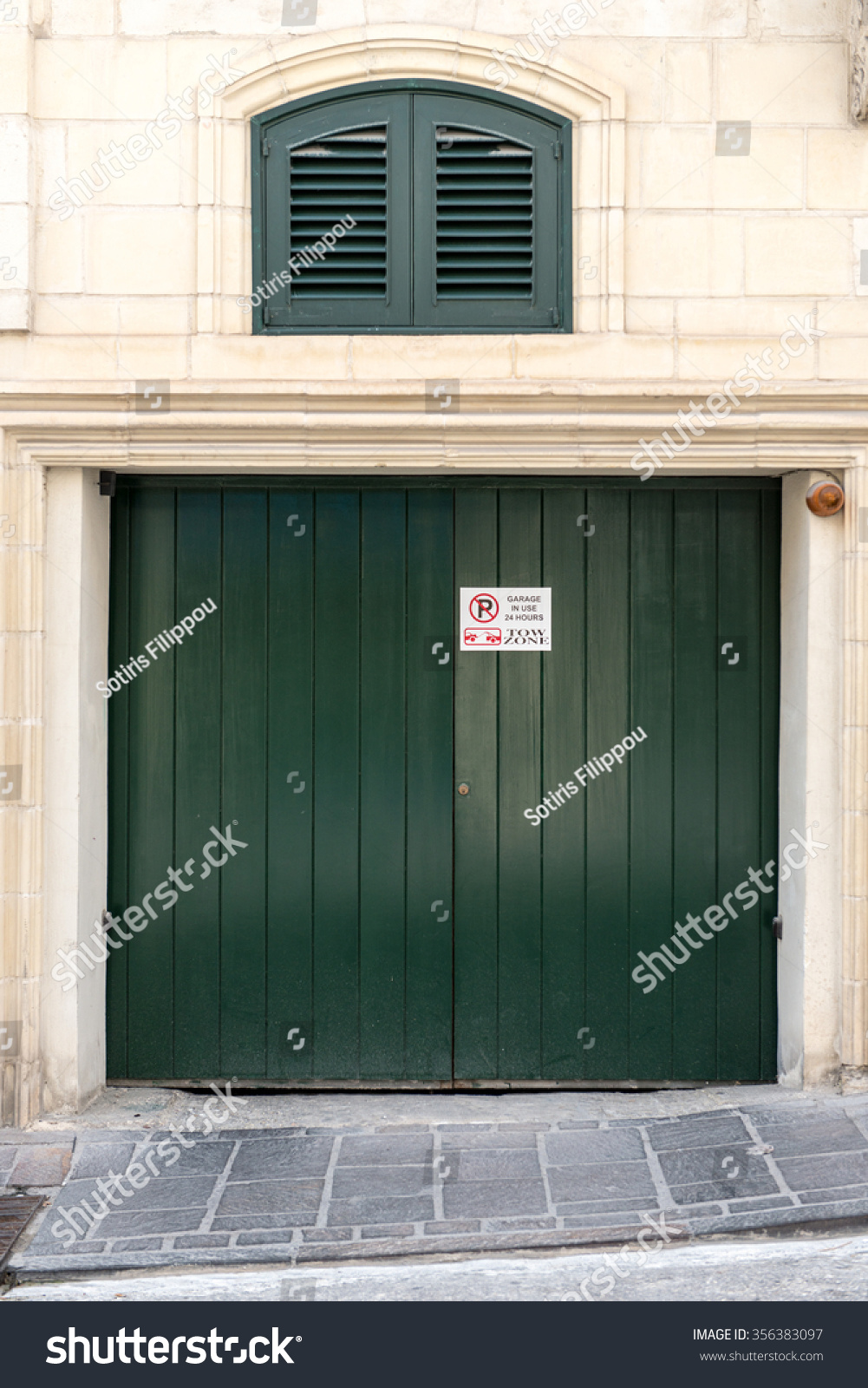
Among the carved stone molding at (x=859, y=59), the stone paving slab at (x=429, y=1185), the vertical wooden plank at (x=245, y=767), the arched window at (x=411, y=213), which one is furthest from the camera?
the vertical wooden plank at (x=245, y=767)

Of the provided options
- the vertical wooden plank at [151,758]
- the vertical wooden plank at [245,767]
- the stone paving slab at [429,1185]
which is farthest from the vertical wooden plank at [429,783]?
the vertical wooden plank at [151,758]

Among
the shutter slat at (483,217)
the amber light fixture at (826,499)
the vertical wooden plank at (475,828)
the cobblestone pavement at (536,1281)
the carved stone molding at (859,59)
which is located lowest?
the cobblestone pavement at (536,1281)

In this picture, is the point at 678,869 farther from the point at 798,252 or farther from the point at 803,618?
the point at 798,252

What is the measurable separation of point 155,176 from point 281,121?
22.3 inches

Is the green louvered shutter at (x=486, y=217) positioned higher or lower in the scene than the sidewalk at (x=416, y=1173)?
higher

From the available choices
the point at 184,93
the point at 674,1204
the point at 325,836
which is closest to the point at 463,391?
the point at 184,93

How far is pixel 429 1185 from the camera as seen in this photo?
4188 millimetres

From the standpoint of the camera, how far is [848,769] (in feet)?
15.8

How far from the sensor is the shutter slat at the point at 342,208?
4805 mm

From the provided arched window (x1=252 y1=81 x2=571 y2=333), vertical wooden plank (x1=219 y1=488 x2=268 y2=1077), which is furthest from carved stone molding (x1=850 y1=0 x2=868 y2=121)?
vertical wooden plank (x1=219 y1=488 x2=268 y2=1077)

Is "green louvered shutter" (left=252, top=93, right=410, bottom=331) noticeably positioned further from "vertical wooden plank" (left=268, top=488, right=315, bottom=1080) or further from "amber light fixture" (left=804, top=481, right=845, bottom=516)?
"amber light fixture" (left=804, top=481, right=845, bottom=516)

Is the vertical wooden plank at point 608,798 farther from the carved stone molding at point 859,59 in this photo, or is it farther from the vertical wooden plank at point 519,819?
the carved stone molding at point 859,59

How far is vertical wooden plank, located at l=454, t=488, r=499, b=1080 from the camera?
5.17m

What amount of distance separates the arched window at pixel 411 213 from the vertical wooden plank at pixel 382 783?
846 millimetres
